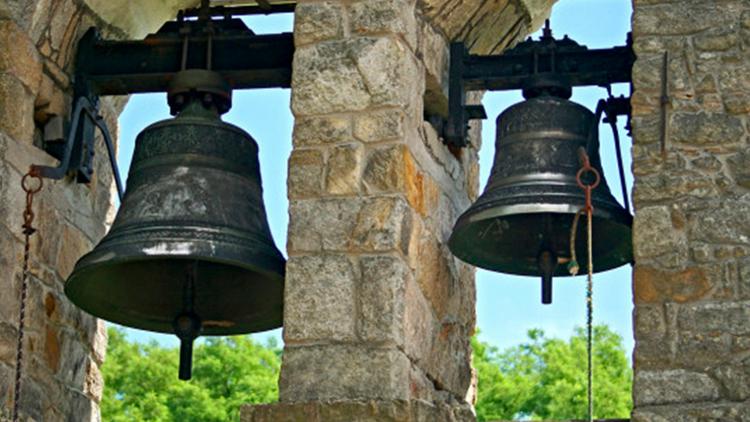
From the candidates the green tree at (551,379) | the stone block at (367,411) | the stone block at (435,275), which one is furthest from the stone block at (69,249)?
the green tree at (551,379)

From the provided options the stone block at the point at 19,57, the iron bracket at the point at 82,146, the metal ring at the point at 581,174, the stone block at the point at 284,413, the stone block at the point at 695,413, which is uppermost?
the stone block at the point at 19,57

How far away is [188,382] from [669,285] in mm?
13427

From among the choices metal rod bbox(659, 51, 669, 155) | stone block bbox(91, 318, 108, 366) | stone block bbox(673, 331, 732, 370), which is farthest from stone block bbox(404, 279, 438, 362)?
stone block bbox(91, 318, 108, 366)

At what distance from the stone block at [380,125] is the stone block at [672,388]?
116 centimetres

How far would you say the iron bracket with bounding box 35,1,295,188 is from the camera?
7898mm

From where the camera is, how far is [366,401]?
6.77 meters

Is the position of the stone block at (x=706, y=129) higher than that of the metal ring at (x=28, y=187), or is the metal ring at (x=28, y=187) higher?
the stone block at (x=706, y=129)

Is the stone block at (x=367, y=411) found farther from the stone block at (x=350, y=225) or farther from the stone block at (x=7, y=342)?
the stone block at (x=7, y=342)

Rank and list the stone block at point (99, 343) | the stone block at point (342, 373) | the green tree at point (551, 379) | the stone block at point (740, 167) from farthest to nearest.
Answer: the green tree at point (551, 379), the stone block at point (99, 343), the stone block at point (740, 167), the stone block at point (342, 373)

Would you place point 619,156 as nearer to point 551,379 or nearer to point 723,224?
point 723,224

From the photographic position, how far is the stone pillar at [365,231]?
688 centimetres

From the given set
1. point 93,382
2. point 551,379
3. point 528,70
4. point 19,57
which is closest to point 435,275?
point 528,70

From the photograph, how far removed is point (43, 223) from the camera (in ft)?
25.8

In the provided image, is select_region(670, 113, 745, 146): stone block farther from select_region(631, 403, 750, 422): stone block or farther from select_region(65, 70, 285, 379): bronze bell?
select_region(65, 70, 285, 379): bronze bell
